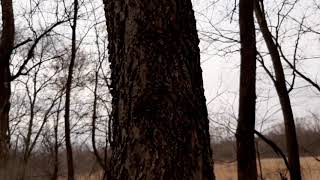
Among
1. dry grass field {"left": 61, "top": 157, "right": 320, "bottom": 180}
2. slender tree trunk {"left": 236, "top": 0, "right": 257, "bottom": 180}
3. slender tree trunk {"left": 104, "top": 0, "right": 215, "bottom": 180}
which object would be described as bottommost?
dry grass field {"left": 61, "top": 157, "right": 320, "bottom": 180}

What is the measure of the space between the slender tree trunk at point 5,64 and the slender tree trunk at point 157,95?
6934 millimetres

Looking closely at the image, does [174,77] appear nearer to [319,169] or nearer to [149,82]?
[149,82]

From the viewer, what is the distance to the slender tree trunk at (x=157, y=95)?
174 centimetres

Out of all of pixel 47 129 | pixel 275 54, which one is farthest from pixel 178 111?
pixel 47 129

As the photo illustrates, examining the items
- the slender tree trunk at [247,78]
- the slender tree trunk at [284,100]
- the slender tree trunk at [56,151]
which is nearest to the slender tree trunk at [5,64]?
the slender tree trunk at [247,78]

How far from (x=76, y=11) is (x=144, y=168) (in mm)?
10021

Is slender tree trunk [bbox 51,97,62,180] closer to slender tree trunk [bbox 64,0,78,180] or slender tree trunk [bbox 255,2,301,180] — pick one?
slender tree trunk [bbox 64,0,78,180]

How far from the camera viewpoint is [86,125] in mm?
16266

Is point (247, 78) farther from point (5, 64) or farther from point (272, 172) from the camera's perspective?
point (272, 172)

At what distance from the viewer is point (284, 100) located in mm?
7992

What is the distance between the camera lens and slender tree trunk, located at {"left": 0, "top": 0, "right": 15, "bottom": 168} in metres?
8.46

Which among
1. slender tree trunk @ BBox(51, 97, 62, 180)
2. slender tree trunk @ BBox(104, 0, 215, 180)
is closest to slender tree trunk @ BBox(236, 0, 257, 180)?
slender tree trunk @ BBox(104, 0, 215, 180)

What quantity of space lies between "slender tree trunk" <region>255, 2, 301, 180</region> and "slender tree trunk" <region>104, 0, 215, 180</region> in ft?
19.5

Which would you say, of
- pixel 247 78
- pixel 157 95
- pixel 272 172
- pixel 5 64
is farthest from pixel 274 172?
pixel 157 95
